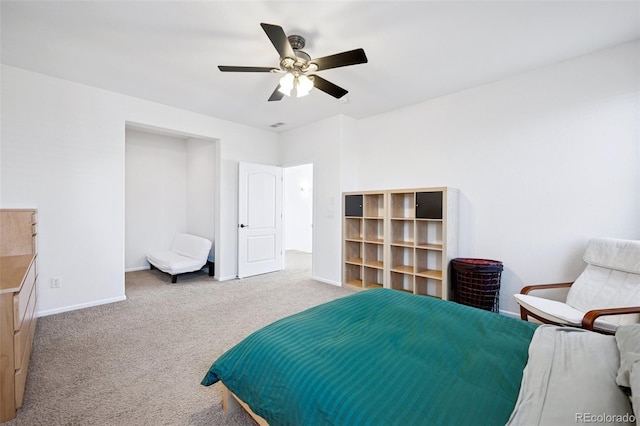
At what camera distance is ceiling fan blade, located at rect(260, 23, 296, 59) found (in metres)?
1.79

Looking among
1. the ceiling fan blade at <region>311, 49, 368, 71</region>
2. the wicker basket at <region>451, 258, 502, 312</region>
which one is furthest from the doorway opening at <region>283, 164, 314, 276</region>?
the ceiling fan blade at <region>311, 49, 368, 71</region>

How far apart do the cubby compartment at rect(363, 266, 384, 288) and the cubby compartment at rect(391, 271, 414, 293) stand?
0.95 ft

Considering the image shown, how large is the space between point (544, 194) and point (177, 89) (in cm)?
441

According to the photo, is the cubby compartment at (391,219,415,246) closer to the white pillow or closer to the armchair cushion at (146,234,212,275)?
the white pillow

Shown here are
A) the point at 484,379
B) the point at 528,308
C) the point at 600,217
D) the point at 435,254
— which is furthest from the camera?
the point at 435,254

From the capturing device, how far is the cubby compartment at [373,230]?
4.13m

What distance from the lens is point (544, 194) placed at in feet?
9.57

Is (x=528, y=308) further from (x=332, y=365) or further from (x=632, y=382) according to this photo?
(x=332, y=365)

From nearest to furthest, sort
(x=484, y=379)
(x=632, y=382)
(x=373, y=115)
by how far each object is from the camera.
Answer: (x=632, y=382) < (x=484, y=379) < (x=373, y=115)

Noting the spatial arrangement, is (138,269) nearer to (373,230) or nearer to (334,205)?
(334,205)

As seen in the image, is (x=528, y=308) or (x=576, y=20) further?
(x=528, y=308)

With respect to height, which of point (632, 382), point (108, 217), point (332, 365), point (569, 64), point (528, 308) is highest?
point (569, 64)

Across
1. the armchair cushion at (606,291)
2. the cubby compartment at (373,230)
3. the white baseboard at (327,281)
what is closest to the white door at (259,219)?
the white baseboard at (327,281)

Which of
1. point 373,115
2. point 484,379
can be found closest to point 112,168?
point 373,115
